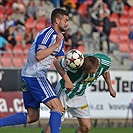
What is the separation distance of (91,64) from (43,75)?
32.4 inches

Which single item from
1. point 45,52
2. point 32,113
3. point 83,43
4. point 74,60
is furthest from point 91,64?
point 83,43

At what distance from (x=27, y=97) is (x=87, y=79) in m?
1.03

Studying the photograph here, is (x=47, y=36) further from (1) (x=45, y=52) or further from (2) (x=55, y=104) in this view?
(2) (x=55, y=104)

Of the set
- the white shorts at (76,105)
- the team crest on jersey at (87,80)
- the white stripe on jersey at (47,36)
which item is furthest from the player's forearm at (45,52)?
the white shorts at (76,105)

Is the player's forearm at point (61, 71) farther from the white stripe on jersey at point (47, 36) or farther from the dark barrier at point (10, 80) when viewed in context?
the dark barrier at point (10, 80)

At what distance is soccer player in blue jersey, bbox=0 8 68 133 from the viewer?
9.30 m

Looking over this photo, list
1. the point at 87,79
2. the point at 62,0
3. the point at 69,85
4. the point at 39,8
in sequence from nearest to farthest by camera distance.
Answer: the point at 69,85
the point at 87,79
the point at 39,8
the point at 62,0

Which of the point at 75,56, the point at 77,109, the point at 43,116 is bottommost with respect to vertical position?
the point at 43,116

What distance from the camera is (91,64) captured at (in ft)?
30.8

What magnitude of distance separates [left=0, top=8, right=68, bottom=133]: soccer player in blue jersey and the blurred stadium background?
645 centimetres

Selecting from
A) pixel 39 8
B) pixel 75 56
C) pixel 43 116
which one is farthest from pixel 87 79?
pixel 39 8

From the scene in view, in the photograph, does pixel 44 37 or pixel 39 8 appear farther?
pixel 39 8

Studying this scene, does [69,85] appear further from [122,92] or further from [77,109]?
A: [122,92]

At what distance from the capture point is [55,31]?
31.1ft
